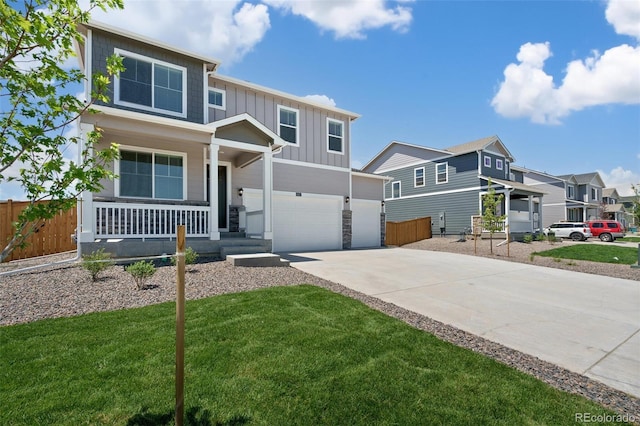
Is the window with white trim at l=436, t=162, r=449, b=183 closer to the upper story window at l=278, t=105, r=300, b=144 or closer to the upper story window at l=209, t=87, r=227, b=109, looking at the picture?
the upper story window at l=278, t=105, r=300, b=144

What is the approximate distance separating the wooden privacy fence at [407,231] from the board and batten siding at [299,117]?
5.60 m

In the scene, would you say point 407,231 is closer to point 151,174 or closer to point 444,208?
point 444,208

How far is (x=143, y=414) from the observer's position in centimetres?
213

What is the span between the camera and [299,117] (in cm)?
1307

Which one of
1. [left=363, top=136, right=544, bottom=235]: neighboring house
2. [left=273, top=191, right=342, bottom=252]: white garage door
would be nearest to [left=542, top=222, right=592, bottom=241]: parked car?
[left=363, top=136, right=544, bottom=235]: neighboring house

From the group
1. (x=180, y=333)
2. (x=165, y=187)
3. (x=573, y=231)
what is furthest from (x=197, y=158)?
(x=573, y=231)

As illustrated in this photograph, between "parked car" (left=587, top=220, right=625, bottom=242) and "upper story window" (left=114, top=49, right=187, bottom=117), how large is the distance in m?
28.3

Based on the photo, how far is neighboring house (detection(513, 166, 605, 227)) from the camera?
3125 centimetres

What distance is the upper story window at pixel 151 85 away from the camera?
864 cm

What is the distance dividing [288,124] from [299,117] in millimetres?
659

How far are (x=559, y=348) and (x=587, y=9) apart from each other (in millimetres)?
10733

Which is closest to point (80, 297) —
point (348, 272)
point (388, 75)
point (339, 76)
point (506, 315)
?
point (348, 272)

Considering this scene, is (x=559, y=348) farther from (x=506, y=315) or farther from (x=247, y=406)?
(x=247, y=406)

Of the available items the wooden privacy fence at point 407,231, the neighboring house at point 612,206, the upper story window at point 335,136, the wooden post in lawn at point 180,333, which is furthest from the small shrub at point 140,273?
the neighboring house at point 612,206
